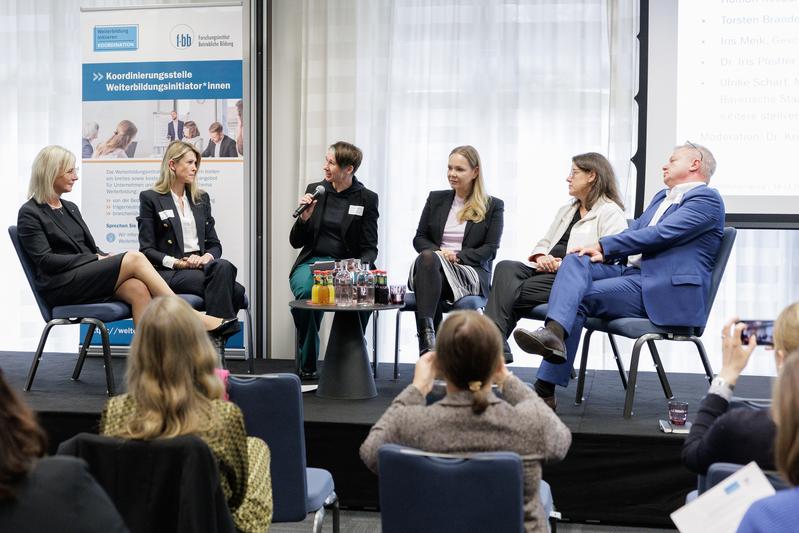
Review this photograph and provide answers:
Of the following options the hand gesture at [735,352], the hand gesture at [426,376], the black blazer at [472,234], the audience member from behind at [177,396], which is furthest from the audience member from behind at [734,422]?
the black blazer at [472,234]

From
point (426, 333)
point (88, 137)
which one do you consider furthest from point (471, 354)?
point (88, 137)

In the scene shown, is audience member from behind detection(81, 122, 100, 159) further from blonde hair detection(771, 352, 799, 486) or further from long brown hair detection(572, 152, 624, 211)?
blonde hair detection(771, 352, 799, 486)

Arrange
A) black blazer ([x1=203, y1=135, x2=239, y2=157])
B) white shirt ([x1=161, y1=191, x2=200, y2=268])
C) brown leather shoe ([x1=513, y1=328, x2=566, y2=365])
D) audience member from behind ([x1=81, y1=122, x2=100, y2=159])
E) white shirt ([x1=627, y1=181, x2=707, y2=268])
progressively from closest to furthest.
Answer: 1. brown leather shoe ([x1=513, y1=328, x2=566, y2=365])
2. white shirt ([x1=627, y1=181, x2=707, y2=268])
3. white shirt ([x1=161, y1=191, x2=200, y2=268])
4. black blazer ([x1=203, y1=135, x2=239, y2=157])
5. audience member from behind ([x1=81, y1=122, x2=100, y2=159])

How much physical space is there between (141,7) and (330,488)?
377 centimetres

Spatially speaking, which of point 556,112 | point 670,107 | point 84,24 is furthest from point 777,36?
point 84,24

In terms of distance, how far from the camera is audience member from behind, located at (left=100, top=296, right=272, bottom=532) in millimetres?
1785

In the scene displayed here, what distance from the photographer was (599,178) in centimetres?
420

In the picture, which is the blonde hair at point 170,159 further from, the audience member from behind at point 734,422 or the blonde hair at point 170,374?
the audience member from behind at point 734,422

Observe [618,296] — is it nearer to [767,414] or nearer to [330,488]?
[330,488]

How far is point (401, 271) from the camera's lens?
562cm

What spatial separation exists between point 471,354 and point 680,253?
6.99ft

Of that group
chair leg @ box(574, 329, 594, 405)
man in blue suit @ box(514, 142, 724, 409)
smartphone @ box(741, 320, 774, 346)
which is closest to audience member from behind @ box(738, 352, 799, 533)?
smartphone @ box(741, 320, 774, 346)

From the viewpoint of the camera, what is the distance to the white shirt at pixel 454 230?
15.5 feet

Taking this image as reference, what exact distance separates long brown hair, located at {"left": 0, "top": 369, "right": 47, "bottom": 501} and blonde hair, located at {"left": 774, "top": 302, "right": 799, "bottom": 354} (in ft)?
4.65
